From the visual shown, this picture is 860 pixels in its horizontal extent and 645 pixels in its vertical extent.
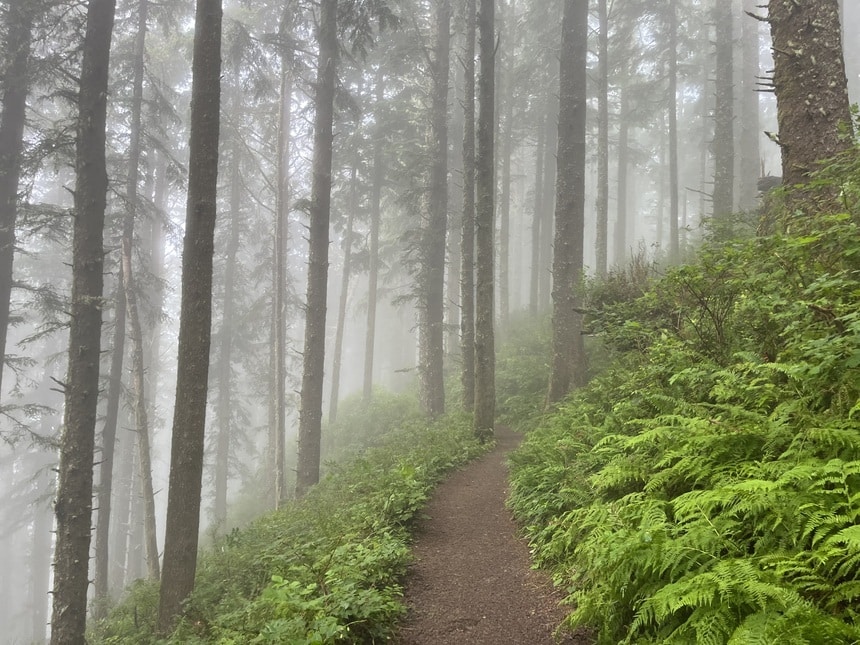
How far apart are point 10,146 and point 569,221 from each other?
14086 mm

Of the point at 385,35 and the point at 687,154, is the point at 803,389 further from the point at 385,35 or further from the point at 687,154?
the point at 687,154

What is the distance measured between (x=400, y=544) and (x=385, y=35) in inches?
828

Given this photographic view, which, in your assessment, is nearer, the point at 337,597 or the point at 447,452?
the point at 337,597

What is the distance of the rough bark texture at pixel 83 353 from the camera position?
8.18 meters

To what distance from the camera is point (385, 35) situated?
20859mm

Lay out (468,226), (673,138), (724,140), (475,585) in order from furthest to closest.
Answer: (673,138) < (724,140) < (468,226) < (475,585)

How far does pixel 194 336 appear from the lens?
7.67 meters

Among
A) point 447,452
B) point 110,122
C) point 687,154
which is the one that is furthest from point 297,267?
point 447,452

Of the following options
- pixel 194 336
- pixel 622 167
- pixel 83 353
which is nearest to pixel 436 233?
pixel 194 336

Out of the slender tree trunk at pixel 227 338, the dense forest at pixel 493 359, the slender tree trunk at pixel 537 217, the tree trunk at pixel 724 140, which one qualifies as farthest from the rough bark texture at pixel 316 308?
the slender tree trunk at pixel 537 217

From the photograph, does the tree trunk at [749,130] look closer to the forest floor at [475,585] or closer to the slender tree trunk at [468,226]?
the slender tree trunk at [468,226]

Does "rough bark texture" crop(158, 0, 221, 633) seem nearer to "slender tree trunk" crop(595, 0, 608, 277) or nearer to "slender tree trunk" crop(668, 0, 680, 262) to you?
"slender tree trunk" crop(595, 0, 608, 277)

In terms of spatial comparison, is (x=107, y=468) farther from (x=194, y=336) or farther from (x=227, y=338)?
(x=194, y=336)

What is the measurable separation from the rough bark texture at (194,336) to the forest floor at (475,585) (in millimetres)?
3698
